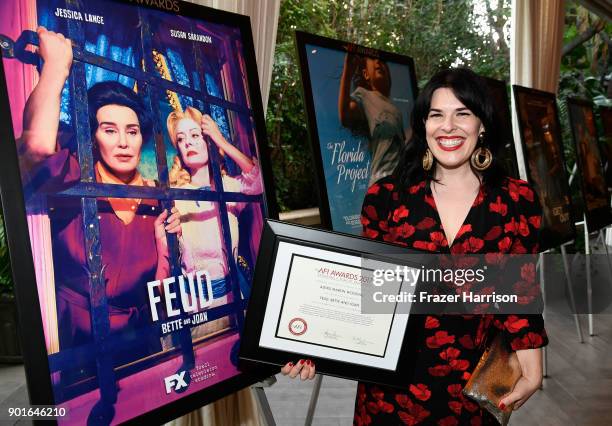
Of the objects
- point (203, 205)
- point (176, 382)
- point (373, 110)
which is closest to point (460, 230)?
point (203, 205)

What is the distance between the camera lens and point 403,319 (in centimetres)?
146

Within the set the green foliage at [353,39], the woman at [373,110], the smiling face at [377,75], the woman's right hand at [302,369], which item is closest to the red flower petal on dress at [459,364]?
the woman's right hand at [302,369]

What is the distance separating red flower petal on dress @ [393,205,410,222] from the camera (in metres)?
1.72

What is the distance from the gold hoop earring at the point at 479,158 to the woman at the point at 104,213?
82cm

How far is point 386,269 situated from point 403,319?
13 centimetres

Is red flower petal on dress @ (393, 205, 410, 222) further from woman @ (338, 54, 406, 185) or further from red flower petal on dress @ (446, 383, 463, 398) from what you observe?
woman @ (338, 54, 406, 185)

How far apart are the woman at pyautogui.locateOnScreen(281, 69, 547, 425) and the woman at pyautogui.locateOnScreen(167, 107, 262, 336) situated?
50cm

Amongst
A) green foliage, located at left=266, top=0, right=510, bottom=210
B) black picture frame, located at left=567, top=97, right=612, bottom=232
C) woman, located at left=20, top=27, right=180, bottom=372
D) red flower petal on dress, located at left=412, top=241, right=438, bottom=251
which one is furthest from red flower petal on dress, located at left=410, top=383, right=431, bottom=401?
black picture frame, located at left=567, top=97, right=612, bottom=232

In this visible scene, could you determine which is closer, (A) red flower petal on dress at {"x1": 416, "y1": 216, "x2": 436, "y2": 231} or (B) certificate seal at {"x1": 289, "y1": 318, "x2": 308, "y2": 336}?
(B) certificate seal at {"x1": 289, "y1": 318, "x2": 308, "y2": 336}

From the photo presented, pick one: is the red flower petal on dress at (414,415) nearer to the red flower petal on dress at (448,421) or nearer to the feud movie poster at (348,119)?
the red flower petal on dress at (448,421)

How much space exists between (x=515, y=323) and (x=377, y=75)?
1513mm

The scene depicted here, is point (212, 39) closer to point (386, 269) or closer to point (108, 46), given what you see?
point (108, 46)

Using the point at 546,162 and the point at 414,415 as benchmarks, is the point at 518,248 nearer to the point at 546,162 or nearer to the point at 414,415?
the point at 414,415

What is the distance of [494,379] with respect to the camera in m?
1.56
